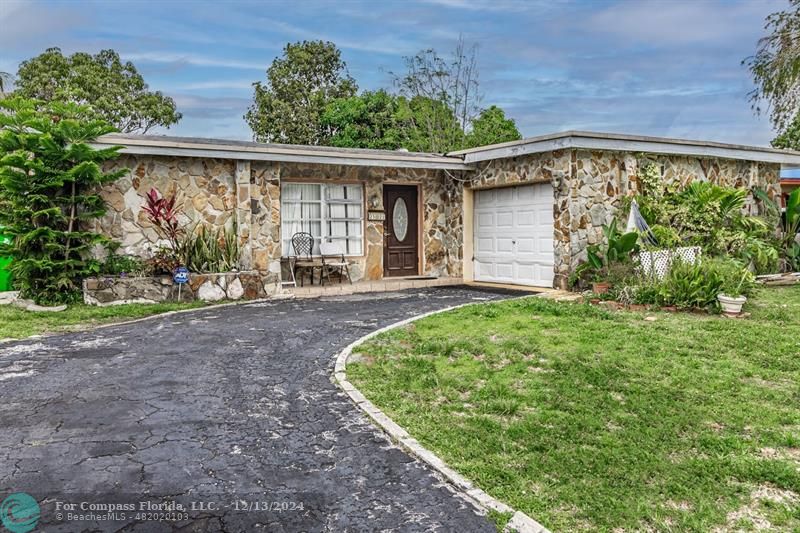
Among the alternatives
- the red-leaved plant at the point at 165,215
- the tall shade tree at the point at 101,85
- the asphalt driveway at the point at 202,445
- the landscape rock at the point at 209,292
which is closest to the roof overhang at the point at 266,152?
the red-leaved plant at the point at 165,215

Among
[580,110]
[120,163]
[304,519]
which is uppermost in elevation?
[580,110]

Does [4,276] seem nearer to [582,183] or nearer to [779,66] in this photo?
[582,183]

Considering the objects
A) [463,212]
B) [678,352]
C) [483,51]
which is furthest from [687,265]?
[483,51]

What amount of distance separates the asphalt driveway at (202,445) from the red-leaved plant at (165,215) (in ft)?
13.0

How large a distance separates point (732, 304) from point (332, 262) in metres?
7.90

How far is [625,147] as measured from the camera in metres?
11.9

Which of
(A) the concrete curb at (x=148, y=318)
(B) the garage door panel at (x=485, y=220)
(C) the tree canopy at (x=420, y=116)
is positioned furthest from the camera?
(C) the tree canopy at (x=420, y=116)

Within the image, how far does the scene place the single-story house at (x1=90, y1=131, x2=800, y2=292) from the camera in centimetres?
1165

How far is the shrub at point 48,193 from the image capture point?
33.5 ft

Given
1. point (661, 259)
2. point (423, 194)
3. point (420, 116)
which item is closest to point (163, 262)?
point (423, 194)

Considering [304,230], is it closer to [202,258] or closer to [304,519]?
[202,258]

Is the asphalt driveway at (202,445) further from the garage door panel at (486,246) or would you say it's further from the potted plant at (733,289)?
the garage door panel at (486,246)

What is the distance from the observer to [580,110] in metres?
21.2

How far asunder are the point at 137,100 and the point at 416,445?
31.9m
